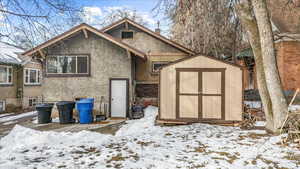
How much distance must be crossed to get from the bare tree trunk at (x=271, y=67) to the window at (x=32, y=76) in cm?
1588

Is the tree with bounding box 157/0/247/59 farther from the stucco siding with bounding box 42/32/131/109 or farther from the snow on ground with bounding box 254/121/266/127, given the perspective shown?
the snow on ground with bounding box 254/121/266/127

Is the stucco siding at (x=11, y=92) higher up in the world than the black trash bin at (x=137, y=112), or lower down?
higher up

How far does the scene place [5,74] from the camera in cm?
1336

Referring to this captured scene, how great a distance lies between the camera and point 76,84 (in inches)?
409

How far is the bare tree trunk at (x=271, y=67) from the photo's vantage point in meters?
5.82

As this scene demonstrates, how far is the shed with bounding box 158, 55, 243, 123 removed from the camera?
24.6 ft

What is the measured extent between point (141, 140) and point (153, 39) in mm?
8526

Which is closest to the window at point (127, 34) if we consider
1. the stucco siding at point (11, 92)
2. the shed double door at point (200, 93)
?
the shed double door at point (200, 93)

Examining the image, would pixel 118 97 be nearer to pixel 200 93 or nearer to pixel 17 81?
pixel 200 93

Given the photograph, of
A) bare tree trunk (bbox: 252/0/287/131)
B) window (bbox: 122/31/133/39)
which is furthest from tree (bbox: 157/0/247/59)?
window (bbox: 122/31/133/39)

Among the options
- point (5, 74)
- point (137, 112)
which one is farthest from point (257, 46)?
point (5, 74)

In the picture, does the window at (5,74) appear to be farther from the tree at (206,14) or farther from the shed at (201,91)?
the tree at (206,14)

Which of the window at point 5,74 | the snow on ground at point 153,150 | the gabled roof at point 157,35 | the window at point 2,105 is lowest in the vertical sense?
the snow on ground at point 153,150

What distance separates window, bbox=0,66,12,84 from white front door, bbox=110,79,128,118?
842 cm
